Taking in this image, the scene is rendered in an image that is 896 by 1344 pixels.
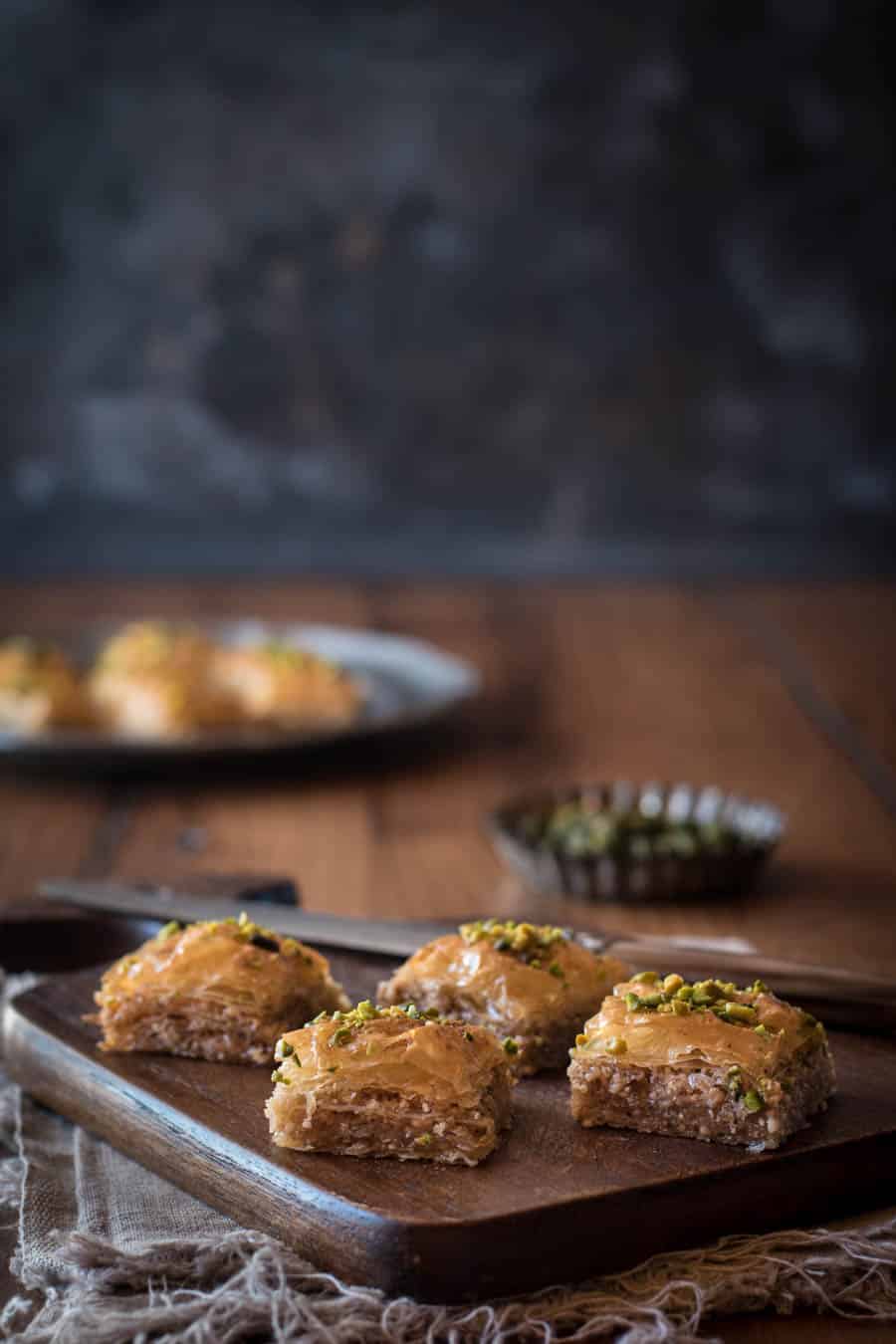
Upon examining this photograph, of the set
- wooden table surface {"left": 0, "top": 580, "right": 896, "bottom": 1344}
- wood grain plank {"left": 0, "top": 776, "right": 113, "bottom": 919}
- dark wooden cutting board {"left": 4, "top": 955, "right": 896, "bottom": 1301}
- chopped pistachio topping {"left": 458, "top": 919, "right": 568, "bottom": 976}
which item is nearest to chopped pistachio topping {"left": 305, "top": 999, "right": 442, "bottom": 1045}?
dark wooden cutting board {"left": 4, "top": 955, "right": 896, "bottom": 1301}

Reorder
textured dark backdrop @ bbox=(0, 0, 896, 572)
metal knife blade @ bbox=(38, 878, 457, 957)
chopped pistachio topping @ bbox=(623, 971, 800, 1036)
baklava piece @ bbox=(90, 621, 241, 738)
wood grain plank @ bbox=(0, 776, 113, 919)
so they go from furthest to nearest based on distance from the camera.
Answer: textured dark backdrop @ bbox=(0, 0, 896, 572)
baklava piece @ bbox=(90, 621, 241, 738)
wood grain plank @ bbox=(0, 776, 113, 919)
metal knife blade @ bbox=(38, 878, 457, 957)
chopped pistachio topping @ bbox=(623, 971, 800, 1036)

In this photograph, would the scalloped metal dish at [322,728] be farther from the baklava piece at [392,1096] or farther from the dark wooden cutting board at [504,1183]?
the baklava piece at [392,1096]

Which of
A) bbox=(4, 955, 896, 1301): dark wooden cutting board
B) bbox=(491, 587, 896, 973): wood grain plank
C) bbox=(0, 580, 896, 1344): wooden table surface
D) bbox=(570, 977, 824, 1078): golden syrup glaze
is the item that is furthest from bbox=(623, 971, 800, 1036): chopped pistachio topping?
bbox=(491, 587, 896, 973): wood grain plank

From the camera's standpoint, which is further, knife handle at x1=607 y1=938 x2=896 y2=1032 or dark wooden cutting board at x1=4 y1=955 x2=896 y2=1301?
knife handle at x1=607 y1=938 x2=896 y2=1032

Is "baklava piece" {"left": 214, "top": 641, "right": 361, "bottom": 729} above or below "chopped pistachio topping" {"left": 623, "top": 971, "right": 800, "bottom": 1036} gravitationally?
above

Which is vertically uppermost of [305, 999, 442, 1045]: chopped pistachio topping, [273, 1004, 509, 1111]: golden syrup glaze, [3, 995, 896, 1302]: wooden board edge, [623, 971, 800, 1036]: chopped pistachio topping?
[623, 971, 800, 1036]: chopped pistachio topping

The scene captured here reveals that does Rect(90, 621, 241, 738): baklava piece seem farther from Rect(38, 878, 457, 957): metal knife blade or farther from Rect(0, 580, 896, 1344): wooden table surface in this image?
Rect(38, 878, 457, 957): metal knife blade

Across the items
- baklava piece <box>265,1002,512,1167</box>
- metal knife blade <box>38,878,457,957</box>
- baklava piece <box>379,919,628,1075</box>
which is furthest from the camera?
metal knife blade <box>38,878,457,957</box>
